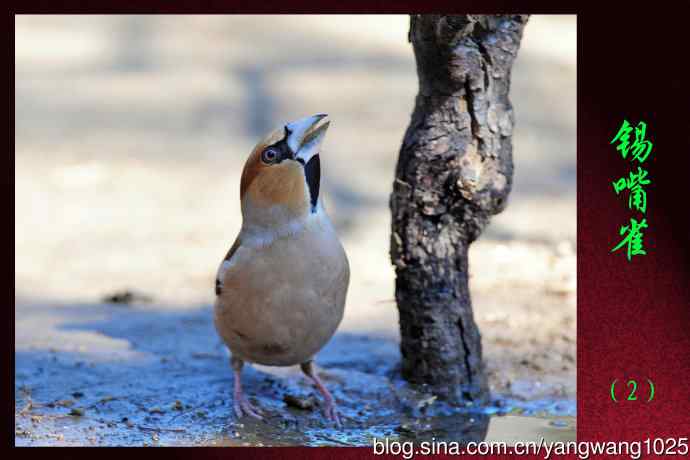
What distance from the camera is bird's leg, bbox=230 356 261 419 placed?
4703mm

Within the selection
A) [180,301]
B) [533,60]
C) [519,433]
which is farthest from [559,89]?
[519,433]

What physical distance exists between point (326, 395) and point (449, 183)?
1.12 m

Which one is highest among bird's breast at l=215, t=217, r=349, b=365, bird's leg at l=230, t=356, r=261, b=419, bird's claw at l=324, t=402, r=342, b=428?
bird's breast at l=215, t=217, r=349, b=365

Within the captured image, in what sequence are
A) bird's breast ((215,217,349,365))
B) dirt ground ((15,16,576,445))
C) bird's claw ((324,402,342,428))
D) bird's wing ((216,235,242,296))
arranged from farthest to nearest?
dirt ground ((15,16,576,445)) → bird's claw ((324,402,342,428)) → bird's wing ((216,235,242,296)) → bird's breast ((215,217,349,365))

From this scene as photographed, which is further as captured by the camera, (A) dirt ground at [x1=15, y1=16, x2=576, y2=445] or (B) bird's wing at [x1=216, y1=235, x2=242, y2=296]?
(A) dirt ground at [x1=15, y1=16, x2=576, y2=445]

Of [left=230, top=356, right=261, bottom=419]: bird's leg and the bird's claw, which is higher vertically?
[left=230, top=356, right=261, bottom=419]: bird's leg

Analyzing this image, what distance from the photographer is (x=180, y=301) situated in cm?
648

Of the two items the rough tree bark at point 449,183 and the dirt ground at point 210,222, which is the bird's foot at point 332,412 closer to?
the dirt ground at point 210,222

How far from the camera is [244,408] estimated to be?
4727 millimetres

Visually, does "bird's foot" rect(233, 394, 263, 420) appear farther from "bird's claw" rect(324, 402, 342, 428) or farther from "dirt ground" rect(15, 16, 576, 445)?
"bird's claw" rect(324, 402, 342, 428)

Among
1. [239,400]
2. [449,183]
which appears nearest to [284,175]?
[449,183]

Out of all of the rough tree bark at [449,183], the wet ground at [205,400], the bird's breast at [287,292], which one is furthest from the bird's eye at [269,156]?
the wet ground at [205,400]

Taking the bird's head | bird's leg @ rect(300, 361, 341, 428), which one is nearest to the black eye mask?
the bird's head

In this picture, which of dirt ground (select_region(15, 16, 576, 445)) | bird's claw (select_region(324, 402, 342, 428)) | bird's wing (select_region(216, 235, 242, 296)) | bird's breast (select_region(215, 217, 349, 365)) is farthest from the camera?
dirt ground (select_region(15, 16, 576, 445))
